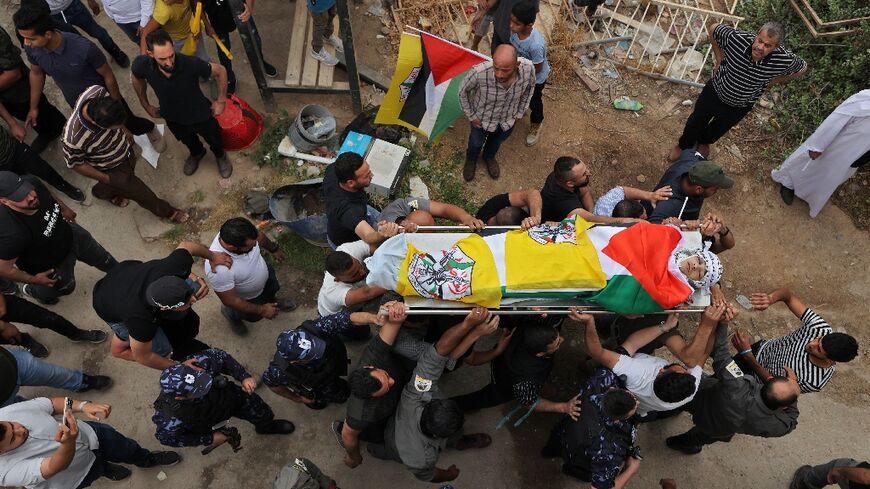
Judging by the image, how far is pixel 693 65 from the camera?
7332mm

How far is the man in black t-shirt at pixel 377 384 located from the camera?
12.0ft

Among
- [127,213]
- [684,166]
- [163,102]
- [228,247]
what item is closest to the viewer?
[228,247]

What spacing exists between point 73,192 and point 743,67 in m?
7.08

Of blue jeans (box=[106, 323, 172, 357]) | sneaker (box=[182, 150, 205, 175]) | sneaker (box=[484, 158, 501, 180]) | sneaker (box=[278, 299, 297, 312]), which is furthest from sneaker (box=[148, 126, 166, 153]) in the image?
sneaker (box=[484, 158, 501, 180])

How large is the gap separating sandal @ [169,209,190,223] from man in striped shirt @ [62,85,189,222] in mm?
212

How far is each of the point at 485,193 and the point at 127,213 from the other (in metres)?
3.99

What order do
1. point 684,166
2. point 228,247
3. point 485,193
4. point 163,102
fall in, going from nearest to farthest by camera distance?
point 228,247, point 684,166, point 163,102, point 485,193

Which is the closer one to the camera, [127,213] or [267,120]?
[127,213]

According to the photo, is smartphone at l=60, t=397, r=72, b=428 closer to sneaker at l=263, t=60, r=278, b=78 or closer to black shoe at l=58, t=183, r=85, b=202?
black shoe at l=58, t=183, r=85, b=202

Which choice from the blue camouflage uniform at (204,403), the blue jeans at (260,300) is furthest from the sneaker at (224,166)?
the blue camouflage uniform at (204,403)

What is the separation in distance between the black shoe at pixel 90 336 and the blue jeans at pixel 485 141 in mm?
4172

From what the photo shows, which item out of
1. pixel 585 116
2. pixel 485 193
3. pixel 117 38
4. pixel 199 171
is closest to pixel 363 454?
pixel 485 193

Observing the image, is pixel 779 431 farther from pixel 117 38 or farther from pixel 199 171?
pixel 117 38

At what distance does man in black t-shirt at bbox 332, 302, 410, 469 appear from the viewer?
366cm
